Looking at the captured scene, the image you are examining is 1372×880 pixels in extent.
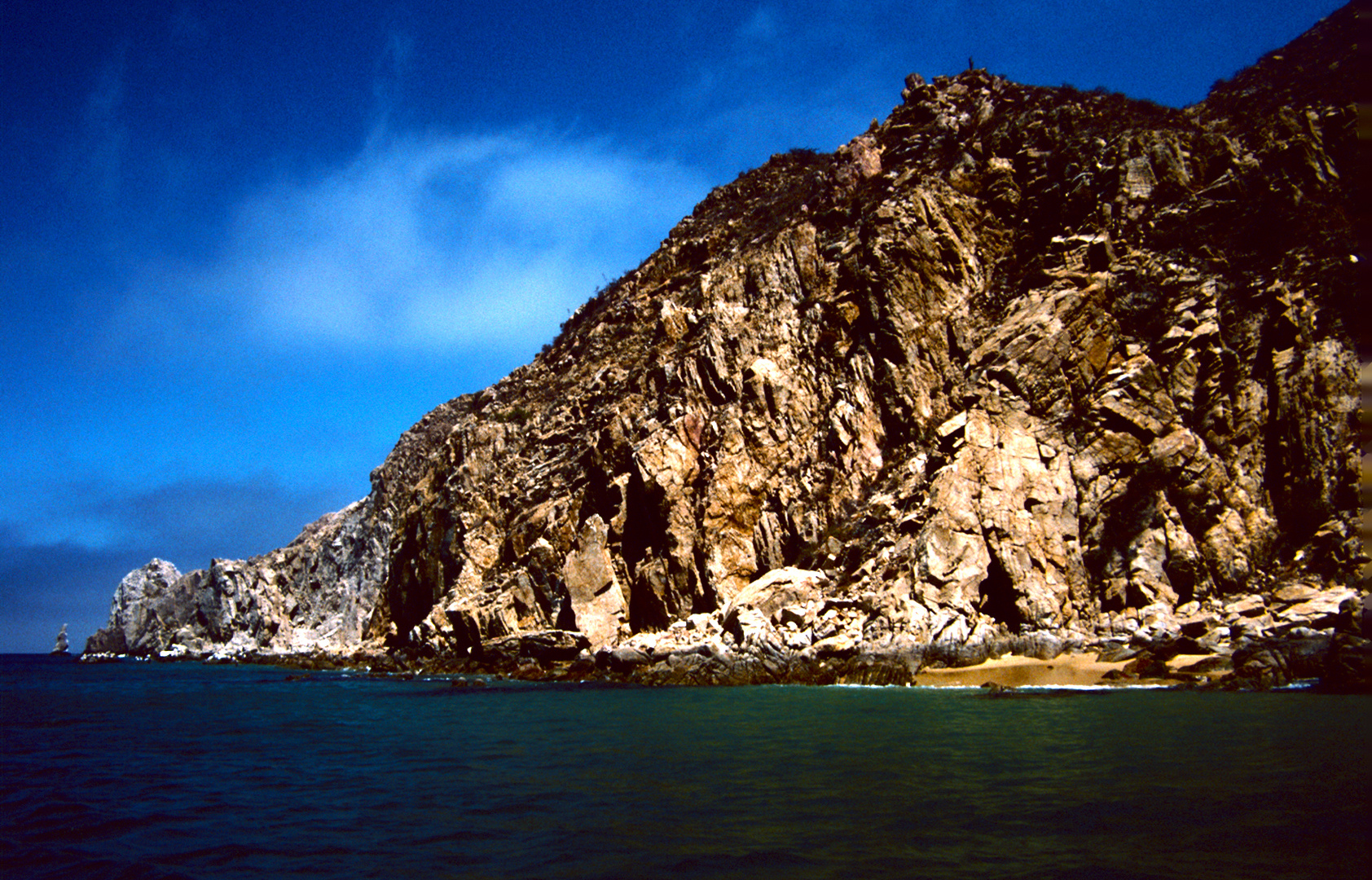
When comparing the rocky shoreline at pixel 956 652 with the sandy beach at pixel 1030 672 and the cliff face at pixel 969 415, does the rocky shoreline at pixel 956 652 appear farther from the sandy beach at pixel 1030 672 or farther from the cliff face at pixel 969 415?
the cliff face at pixel 969 415

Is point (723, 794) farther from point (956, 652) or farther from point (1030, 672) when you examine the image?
point (956, 652)

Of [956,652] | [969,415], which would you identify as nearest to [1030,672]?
[956,652]

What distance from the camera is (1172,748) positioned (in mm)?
14570

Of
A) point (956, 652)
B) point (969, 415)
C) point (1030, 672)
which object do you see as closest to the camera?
point (1030, 672)

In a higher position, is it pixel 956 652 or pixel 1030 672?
pixel 956 652

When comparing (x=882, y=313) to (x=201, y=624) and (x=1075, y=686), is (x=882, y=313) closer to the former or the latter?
(x=1075, y=686)

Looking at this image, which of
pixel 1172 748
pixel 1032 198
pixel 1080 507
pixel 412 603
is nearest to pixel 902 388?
pixel 1080 507

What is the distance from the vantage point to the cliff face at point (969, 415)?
33781 mm

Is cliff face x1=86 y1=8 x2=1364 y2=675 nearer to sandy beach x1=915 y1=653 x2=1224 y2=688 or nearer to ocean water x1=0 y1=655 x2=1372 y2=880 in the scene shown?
sandy beach x1=915 y1=653 x2=1224 y2=688

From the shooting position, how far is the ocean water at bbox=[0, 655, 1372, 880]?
332 inches

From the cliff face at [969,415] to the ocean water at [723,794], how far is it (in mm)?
11990

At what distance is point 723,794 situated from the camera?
460 inches

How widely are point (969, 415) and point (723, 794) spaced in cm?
3131

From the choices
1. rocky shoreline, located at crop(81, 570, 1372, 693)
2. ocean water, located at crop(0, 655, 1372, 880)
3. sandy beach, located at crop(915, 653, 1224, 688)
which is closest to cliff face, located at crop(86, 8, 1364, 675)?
rocky shoreline, located at crop(81, 570, 1372, 693)
